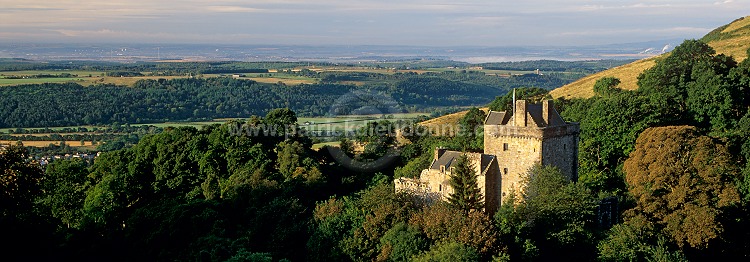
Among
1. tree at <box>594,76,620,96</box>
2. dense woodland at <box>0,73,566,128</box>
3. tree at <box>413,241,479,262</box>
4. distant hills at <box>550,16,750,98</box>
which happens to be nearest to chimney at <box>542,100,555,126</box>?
tree at <box>413,241,479,262</box>

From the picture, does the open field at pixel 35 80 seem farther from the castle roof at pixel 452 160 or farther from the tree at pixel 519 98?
the castle roof at pixel 452 160

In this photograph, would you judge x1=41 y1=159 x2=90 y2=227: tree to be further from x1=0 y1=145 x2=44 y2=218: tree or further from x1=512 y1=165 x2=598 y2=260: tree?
x1=512 y1=165 x2=598 y2=260: tree

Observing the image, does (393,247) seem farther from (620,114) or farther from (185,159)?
(185,159)

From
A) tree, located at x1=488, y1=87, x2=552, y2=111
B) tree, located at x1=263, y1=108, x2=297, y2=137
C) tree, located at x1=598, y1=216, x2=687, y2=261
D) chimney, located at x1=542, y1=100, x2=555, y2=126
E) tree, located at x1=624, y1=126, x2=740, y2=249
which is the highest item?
chimney, located at x1=542, y1=100, x2=555, y2=126

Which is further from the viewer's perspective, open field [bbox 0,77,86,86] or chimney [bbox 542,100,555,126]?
open field [bbox 0,77,86,86]

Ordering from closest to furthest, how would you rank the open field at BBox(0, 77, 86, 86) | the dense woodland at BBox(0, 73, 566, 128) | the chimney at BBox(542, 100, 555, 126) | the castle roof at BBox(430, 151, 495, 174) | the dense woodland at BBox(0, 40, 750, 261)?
the dense woodland at BBox(0, 40, 750, 261)
the chimney at BBox(542, 100, 555, 126)
the castle roof at BBox(430, 151, 495, 174)
the dense woodland at BBox(0, 73, 566, 128)
the open field at BBox(0, 77, 86, 86)

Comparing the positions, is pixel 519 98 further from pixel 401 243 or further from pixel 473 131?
pixel 401 243
